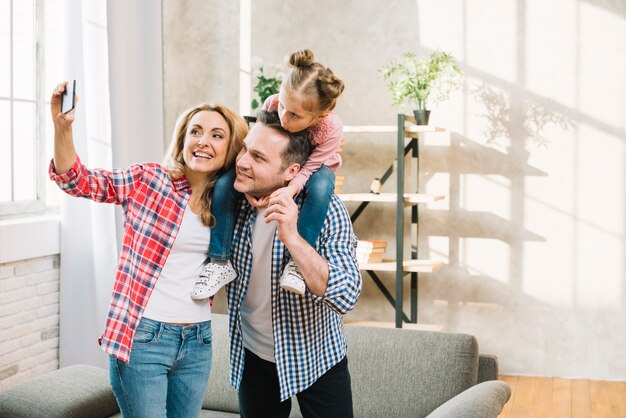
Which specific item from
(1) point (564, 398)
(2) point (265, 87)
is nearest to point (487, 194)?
(1) point (564, 398)

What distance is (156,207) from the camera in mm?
1987

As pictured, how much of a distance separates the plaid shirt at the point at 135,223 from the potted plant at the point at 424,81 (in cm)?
300

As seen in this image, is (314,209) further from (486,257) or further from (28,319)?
(486,257)

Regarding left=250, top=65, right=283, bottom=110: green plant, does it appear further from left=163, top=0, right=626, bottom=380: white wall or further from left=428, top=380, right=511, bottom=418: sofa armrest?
left=428, top=380, right=511, bottom=418: sofa armrest

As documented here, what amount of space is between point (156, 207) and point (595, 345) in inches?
150

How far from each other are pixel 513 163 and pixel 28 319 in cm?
315

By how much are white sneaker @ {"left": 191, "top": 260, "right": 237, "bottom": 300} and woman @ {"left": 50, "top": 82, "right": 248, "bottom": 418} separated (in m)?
0.07

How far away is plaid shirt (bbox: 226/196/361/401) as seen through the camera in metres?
1.73

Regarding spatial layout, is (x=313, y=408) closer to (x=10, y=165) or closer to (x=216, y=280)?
(x=216, y=280)

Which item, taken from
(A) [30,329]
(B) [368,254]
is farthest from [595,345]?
(A) [30,329]

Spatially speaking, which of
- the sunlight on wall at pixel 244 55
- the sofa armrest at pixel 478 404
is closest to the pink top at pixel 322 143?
the sofa armrest at pixel 478 404

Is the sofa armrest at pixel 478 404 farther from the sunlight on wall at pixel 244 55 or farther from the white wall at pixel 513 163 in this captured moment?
the sunlight on wall at pixel 244 55

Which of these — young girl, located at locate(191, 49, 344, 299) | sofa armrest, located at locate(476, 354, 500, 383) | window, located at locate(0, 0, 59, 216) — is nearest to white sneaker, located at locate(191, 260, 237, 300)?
young girl, located at locate(191, 49, 344, 299)

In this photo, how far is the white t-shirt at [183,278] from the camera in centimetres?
194
